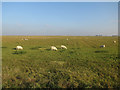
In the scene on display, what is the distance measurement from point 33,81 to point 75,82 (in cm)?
236

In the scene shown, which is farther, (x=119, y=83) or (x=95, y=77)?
(x=95, y=77)

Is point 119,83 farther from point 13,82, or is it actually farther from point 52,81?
point 13,82

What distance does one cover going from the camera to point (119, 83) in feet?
18.5

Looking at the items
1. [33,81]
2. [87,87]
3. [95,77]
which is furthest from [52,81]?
[95,77]

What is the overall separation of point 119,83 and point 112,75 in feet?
3.28

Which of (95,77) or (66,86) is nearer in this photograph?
(66,86)

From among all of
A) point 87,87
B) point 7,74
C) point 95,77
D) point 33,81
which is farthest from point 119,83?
point 7,74

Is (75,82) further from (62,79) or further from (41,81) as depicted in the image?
(41,81)

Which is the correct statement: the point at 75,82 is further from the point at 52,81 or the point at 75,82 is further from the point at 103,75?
the point at 103,75

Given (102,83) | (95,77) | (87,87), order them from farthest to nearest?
(95,77), (102,83), (87,87)

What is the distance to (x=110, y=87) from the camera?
5223mm

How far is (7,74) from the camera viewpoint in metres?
6.63

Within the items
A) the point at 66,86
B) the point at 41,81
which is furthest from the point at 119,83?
the point at 41,81

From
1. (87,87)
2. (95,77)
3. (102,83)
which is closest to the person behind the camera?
(87,87)
